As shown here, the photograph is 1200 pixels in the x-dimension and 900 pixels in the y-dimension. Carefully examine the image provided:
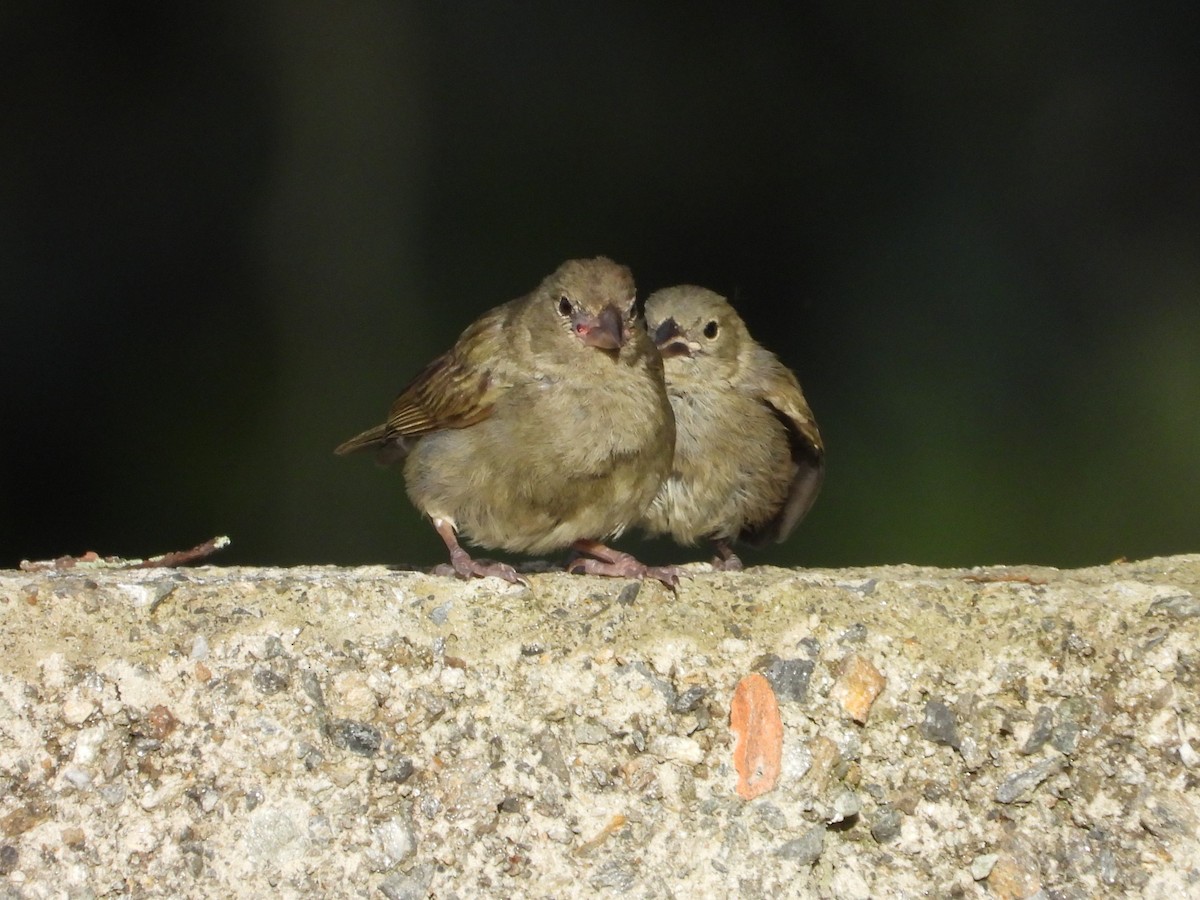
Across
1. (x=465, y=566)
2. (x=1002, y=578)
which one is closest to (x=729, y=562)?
(x=465, y=566)

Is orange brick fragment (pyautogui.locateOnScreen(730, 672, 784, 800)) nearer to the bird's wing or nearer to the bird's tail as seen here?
the bird's wing

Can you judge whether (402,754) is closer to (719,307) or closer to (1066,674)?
(1066,674)

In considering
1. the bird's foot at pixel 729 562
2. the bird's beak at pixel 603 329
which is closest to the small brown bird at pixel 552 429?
the bird's beak at pixel 603 329

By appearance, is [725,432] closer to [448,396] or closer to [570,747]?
[448,396]

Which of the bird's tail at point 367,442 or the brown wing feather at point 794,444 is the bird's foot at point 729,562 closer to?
the brown wing feather at point 794,444

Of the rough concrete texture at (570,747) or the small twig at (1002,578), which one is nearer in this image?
the rough concrete texture at (570,747)

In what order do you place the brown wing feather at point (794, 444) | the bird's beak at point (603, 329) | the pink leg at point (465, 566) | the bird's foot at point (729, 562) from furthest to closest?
1. the brown wing feather at point (794, 444)
2. the bird's foot at point (729, 562)
3. the bird's beak at point (603, 329)
4. the pink leg at point (465, 566)

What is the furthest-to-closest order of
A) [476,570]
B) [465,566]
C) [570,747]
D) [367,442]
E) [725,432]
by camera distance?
[725,432]
[367,442]
[465,566]
[476,570]
[570,747]

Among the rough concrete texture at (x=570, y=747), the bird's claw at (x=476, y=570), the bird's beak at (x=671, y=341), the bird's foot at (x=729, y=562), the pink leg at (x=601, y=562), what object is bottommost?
the rough concrete texture at (x=570, y=747)
